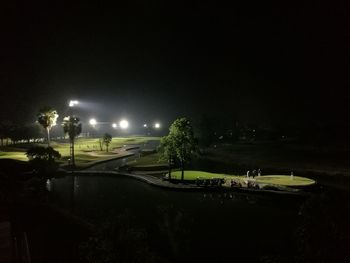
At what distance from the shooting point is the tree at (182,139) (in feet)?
181

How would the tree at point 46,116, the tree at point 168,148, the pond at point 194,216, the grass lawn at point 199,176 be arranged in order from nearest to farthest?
1. the pond at point 194,216
2. the tree at point 168,148
3. the grass lawn at point 199,176
4. the tree at point 46,116

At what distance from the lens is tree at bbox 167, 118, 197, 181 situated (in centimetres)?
5512

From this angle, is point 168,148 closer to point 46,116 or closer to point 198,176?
point 198,176

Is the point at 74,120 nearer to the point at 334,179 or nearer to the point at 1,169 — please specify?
the point at 1,169

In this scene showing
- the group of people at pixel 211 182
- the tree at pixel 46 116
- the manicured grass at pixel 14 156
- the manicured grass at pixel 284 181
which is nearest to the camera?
the group of people at pixel 211 182

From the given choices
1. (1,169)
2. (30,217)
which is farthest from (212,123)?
(30,217)

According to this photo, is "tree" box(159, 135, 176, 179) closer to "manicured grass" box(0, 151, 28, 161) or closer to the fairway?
the fairway

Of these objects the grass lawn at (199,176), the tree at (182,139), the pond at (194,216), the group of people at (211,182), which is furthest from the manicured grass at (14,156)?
the group of people at (211,182)

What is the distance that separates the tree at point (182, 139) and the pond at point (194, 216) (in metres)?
8.09

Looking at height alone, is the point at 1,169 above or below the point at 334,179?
above

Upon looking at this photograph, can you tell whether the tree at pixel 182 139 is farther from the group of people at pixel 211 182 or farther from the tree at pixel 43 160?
the tree at pixel 43 160

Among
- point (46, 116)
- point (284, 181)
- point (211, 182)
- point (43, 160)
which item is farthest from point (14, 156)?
point (284, 181)

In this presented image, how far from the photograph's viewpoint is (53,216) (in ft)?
106

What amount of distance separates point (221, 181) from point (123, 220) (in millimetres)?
34921
